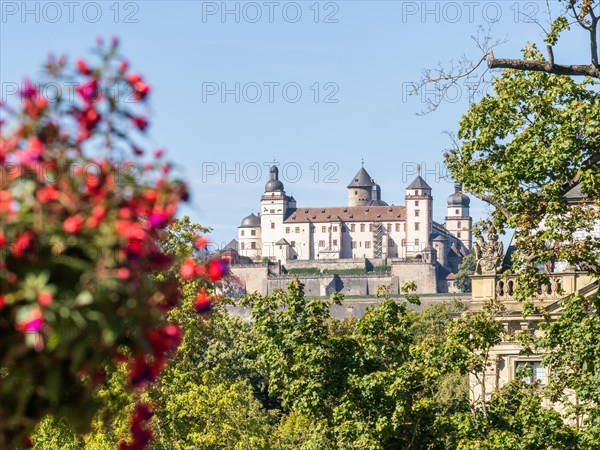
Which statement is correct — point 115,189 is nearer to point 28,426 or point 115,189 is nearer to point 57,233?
point 57,233

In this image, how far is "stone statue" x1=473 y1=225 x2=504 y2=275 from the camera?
31141 mm

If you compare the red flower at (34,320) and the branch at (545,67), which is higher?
the branch at (545,67)

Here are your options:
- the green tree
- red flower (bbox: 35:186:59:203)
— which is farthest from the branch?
red flower (bbox: 35:186:59:203)

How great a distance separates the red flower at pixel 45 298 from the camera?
447cm

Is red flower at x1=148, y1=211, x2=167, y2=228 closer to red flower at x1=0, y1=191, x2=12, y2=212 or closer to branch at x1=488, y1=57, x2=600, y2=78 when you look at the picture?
red flower at x1=0, y1=191, x2=12, y2=212

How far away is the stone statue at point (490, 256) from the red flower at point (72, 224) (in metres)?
26.7

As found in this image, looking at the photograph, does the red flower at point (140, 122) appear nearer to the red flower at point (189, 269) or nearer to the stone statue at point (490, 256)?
the red flower at point (189, 269)

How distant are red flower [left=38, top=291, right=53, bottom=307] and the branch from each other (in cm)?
1445

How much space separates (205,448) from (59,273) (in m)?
29.9

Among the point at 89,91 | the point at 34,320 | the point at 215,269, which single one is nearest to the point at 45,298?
the point at 34,320

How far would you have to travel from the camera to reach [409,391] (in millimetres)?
22938

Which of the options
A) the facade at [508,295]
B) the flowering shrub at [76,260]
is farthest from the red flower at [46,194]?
the facade at [508,295]

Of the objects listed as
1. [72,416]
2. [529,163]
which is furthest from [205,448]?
[72,416]

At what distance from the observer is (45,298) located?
4473 mm
